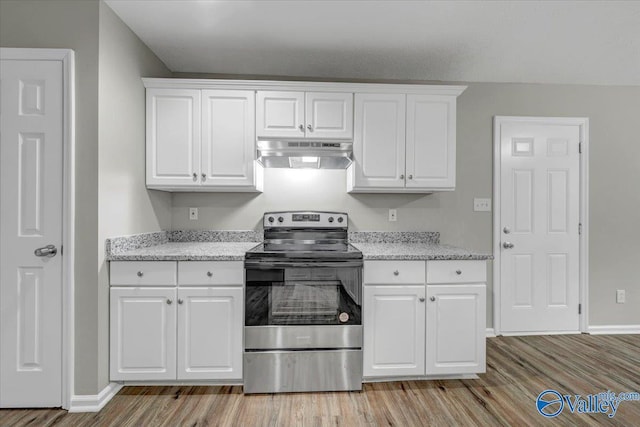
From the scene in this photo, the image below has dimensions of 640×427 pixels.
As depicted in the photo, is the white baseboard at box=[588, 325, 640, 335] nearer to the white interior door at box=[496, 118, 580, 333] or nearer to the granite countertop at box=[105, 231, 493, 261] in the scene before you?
the white interior door at box=[496, 118, 580, 333]

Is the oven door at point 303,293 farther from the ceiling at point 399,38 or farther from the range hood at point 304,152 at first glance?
the ceiling at point 399,38

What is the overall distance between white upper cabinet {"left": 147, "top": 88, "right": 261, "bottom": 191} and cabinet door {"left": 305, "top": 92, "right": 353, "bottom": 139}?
0.46 metres

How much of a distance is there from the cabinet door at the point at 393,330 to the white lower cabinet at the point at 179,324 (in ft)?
2.86

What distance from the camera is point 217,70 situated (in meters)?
2.91

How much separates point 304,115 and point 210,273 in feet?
4.58

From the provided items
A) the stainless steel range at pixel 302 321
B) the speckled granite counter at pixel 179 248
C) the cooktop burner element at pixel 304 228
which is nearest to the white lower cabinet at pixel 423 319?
the stainless steel range at pixel 302 321

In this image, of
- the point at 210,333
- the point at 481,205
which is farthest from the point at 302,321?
the point at 481,205

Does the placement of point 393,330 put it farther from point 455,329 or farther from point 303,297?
point 303,297

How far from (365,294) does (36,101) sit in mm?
2359

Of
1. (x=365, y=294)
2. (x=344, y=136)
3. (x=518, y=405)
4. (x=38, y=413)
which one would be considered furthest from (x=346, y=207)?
(x=38, y=413)

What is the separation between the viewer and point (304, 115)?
8.38 feet

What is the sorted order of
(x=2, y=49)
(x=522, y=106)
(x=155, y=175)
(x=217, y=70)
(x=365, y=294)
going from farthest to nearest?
(x=522, y=106)
(x=217, y=70)
(x=155, y=175)
(x=365, y=294)
(x=2, y=49)

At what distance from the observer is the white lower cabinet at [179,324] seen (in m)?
2.06

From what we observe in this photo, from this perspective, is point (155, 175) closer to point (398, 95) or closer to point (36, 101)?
point (36, 101)
